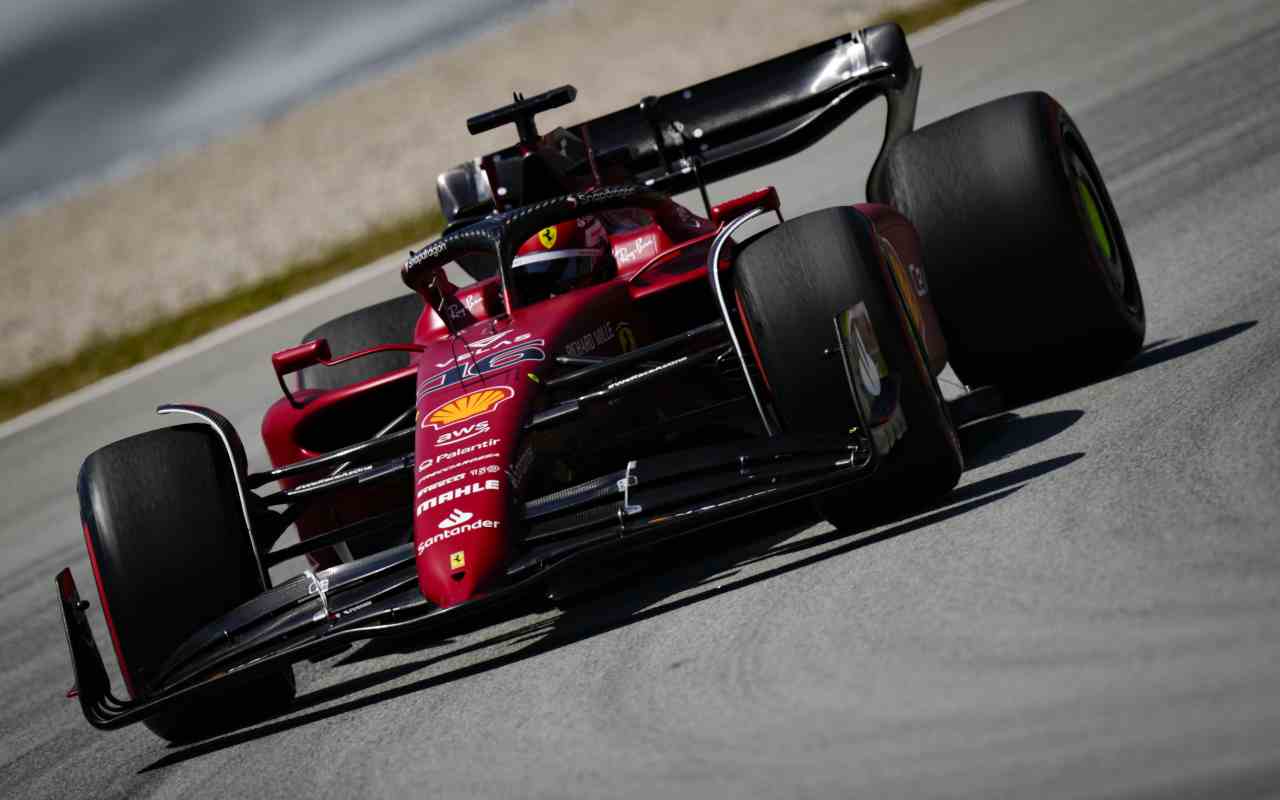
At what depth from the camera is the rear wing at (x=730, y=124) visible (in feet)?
24.9

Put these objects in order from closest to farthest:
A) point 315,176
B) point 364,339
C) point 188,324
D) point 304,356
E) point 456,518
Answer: point 456,518, point 304,356, point 364,339, point 188,324, point 315,176

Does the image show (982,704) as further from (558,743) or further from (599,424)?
(599,424)

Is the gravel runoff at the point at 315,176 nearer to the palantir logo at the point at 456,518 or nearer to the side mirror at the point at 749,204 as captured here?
the side mirror at the point at 749,204

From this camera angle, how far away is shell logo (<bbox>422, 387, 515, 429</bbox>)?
17.0 feet

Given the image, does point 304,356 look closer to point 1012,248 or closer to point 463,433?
point 463,433

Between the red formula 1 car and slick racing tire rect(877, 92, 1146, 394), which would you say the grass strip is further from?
slick racing tire rect(877, 92, 1146, 394)

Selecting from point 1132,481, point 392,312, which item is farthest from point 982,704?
point 392,312

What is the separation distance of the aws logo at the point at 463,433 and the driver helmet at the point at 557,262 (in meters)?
1.39

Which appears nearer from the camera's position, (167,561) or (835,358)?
(835,358)

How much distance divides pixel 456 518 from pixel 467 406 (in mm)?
589

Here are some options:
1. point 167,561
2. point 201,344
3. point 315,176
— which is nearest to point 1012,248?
point 167,561

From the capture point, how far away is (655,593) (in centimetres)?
517

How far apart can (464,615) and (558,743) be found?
24.7 inches

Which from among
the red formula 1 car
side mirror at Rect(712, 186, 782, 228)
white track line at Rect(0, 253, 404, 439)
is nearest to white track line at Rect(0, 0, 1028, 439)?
white track line at Rect(0, 253, 404, 439)
